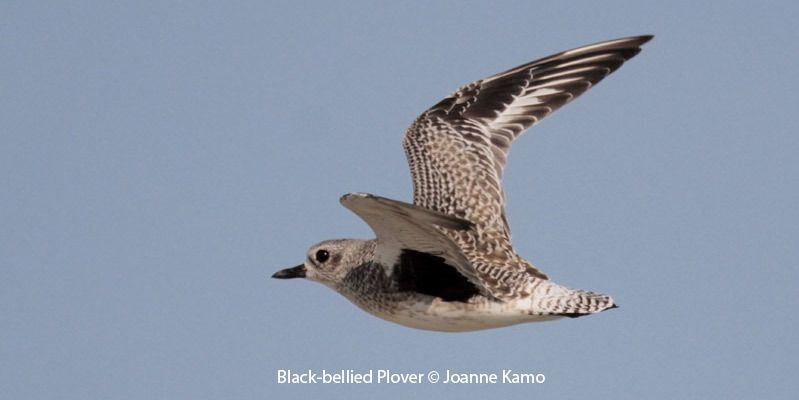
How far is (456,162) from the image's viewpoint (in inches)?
575

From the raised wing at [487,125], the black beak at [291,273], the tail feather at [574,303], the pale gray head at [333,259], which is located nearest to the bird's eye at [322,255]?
the pale gray head at [333,259]

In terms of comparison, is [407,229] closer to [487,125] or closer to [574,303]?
[574,303]

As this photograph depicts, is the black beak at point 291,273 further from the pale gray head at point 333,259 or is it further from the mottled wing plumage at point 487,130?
the mottled wing plumage at point 487,130

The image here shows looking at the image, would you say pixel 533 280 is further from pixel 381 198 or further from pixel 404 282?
pixel 381 198

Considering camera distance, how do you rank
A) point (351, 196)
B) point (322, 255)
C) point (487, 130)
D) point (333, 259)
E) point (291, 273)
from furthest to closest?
1. point (487, 130)
2. point (291, 273)
3. point (322, 255)
4. point (333, 259)
5. point (351, 196)

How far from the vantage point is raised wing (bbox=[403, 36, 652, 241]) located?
1421cm

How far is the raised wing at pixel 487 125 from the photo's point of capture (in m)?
14.2

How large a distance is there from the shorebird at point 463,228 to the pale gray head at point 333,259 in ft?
0.04

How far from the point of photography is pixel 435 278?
12.5 metres

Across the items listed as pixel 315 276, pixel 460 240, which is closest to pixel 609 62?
pixel 460 240

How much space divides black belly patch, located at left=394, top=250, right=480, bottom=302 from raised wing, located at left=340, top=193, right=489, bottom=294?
0.20ft

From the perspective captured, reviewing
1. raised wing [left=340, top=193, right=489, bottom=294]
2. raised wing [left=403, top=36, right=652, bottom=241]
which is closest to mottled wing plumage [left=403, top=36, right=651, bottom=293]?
raised wing [left=403, top=36, right=652, bottom=241]

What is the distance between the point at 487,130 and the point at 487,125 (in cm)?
11

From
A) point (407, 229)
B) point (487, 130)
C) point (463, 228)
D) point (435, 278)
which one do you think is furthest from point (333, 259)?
point (463, 228)
